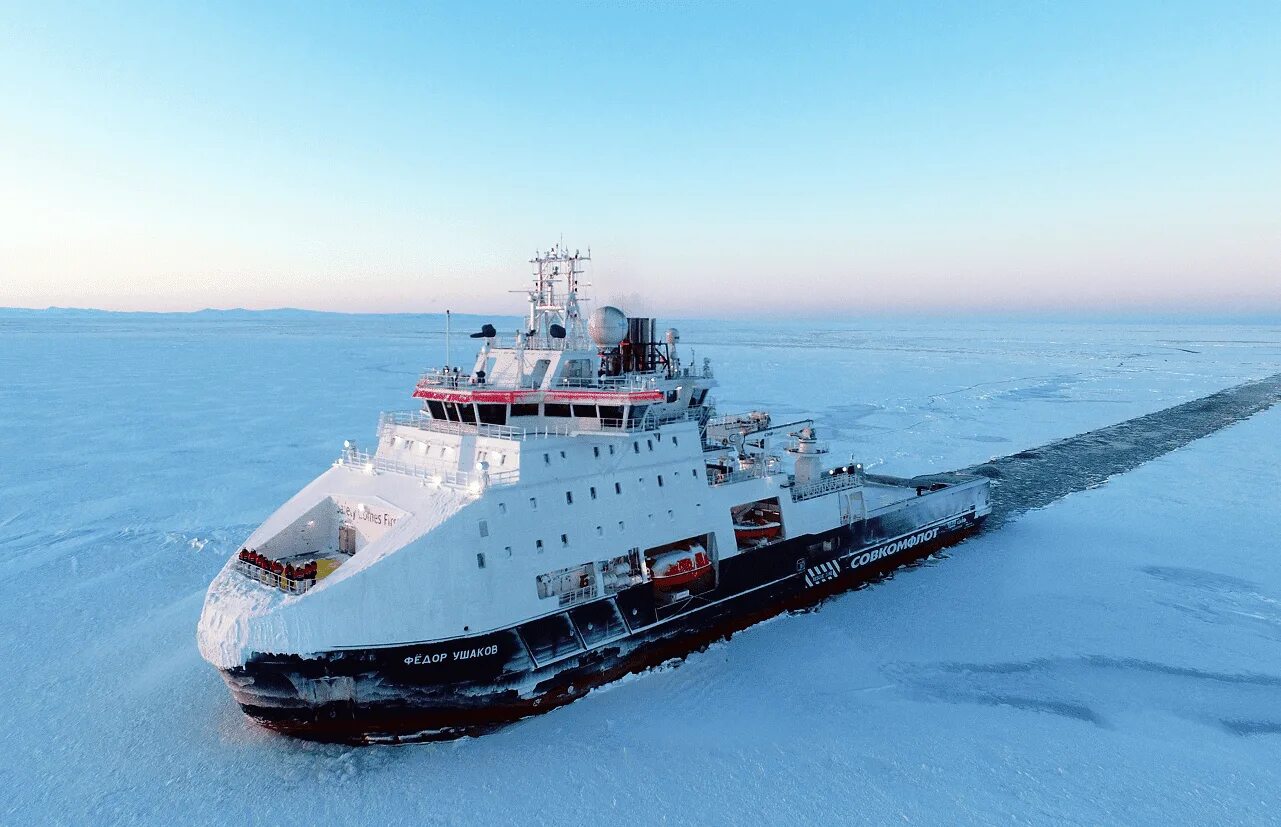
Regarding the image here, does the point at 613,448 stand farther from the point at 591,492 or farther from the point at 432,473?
the point at 432,473

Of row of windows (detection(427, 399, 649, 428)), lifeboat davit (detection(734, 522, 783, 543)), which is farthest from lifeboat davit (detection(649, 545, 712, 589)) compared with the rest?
row of windows (detection(427, 399, 649, 428))

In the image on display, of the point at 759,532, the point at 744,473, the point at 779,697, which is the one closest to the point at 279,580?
the point at 779,697

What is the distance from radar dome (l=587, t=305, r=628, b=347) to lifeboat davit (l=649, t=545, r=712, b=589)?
5.22 m

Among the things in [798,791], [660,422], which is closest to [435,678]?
[798,791]

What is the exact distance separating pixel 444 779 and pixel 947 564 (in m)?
16.5

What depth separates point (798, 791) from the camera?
11055 mm

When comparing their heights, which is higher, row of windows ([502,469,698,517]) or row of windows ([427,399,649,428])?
row of windows ([427,399,649,428])

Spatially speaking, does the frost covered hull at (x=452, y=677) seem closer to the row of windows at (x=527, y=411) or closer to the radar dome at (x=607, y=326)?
the row of windows at (x=527, y=411)

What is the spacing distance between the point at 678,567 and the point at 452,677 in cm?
499

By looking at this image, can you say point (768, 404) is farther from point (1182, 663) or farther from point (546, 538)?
point (546, 538)

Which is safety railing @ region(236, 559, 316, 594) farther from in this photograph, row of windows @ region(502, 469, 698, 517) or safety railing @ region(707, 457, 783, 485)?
safety railing @ region(707, 457, 783, 485)

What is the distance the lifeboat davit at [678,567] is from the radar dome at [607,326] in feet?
17.1

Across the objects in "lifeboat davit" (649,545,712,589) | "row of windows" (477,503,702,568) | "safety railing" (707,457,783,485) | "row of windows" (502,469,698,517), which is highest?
"row of windows" (502,469,698,517)

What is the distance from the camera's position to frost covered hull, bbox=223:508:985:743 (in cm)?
1106
